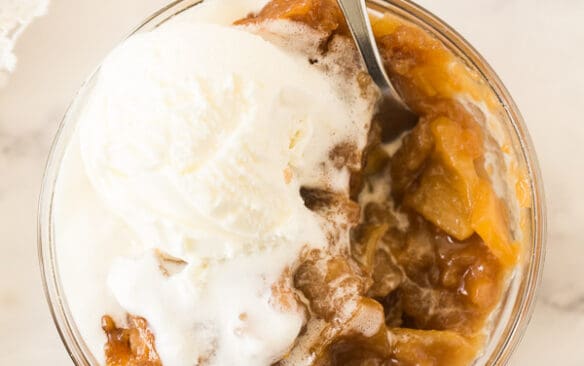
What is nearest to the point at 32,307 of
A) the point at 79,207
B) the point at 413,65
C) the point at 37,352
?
the point at 37,352

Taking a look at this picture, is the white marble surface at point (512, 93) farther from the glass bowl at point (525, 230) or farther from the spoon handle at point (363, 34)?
the spoon handle at point (363, 34)

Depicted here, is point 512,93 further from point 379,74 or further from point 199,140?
point 199,140

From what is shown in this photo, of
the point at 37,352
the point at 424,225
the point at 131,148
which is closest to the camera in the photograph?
Result: the point at 131,148

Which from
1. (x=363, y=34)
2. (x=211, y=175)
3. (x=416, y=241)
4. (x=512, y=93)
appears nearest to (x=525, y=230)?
(x=416, y=241)

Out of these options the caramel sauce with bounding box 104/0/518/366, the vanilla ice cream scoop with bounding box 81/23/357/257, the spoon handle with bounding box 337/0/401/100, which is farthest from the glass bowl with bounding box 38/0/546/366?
the vanilla ice cream scoop with bounding box 81/23/357/257

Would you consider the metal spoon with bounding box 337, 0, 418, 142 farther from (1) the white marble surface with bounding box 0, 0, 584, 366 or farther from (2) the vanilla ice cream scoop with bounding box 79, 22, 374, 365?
(1) the white marble surface with bounding box 0, 0, 584, 366

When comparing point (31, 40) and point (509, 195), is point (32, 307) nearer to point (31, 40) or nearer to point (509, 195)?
point (31, 40)

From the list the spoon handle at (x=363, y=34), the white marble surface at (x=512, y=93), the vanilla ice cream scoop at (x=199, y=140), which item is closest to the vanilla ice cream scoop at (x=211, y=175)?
the vanilla ice cream scoop at (x=199, y=140)
